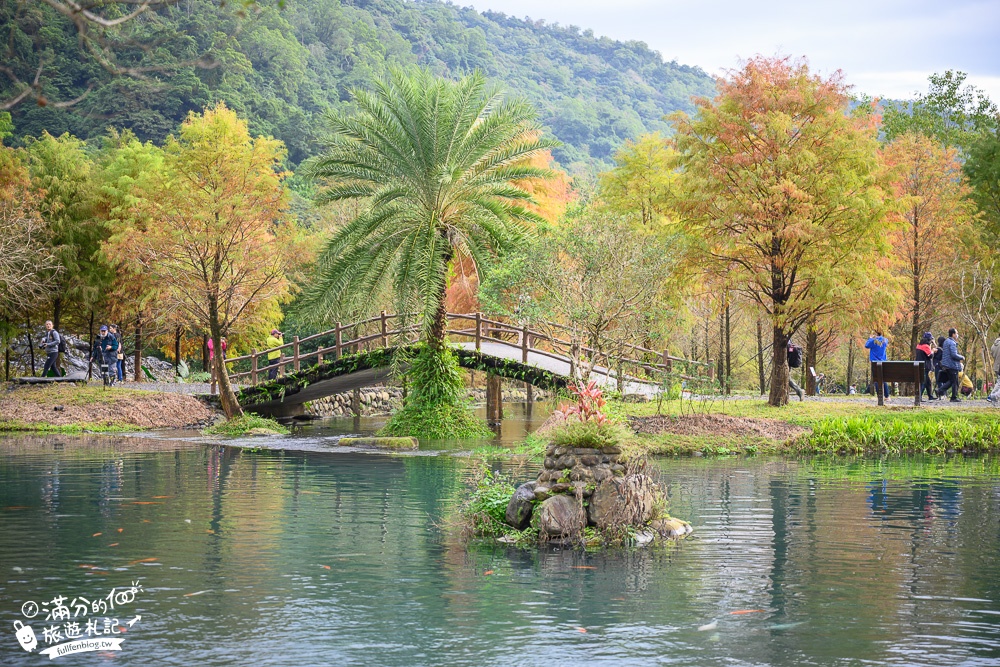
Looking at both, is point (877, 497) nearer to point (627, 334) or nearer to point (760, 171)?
point (760, 171)

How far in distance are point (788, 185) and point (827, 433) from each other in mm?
6524

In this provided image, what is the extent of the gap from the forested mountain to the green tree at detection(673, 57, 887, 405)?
52.9 feet

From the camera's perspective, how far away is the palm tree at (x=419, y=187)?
28.3 meters

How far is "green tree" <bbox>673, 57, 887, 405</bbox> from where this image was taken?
2769cm

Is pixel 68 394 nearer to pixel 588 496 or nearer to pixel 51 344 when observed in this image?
pixel 51 344

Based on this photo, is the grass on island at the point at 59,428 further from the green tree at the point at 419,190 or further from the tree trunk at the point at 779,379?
the tree trunk at the point at 779,379

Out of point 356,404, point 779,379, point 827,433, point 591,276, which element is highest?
point 591,276

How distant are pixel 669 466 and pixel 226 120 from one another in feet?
86.0

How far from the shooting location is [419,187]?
2870cm

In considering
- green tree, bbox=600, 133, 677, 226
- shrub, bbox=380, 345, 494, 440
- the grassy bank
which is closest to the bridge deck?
shrub, bbox=380, 345, 494, 440

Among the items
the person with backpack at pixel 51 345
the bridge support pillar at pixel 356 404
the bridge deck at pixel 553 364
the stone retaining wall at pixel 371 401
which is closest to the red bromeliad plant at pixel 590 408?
the bridge deck at pixel 553 364

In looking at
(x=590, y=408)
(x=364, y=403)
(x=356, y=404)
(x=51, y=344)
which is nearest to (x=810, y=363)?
(x=356, y=404)

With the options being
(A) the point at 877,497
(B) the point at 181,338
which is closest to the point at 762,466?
(A) the point at 877,497

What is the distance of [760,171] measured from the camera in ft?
91.6
